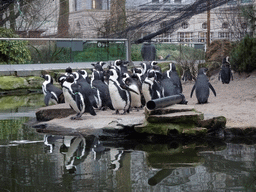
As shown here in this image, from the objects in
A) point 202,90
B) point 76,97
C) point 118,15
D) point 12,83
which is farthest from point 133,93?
point 118,15

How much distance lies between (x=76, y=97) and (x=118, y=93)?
2.64 feet

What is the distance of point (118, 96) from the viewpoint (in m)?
6.77

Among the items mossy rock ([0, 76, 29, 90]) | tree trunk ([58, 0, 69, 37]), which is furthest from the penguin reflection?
tree trunk ([58, 0, 69, 37])

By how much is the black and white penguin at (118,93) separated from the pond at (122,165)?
51.8 inches

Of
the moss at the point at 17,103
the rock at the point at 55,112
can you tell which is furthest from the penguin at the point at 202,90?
the moss at the point at 17,103

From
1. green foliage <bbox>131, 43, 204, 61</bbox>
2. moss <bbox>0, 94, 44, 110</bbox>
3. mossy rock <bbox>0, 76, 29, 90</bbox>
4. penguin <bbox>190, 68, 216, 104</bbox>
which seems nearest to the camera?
penguin <bbox>190, 68, 216, 104</bbox>

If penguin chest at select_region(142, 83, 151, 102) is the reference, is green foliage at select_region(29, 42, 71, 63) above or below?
above

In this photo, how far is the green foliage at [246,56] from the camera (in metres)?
11.0

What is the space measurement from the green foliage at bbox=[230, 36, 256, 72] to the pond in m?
6.43

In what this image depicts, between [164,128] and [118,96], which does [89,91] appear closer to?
[118,96]

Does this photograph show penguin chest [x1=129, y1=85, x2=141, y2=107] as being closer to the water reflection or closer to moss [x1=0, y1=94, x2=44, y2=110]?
the water reflection

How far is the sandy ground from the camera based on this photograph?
5816 millimetres

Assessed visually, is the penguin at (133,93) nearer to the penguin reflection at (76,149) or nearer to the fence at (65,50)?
the penguin reflection at (76,149)

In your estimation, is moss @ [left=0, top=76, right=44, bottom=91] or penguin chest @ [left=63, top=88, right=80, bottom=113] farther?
moss @ [left=0, top=76, right=44, bottom=91]
